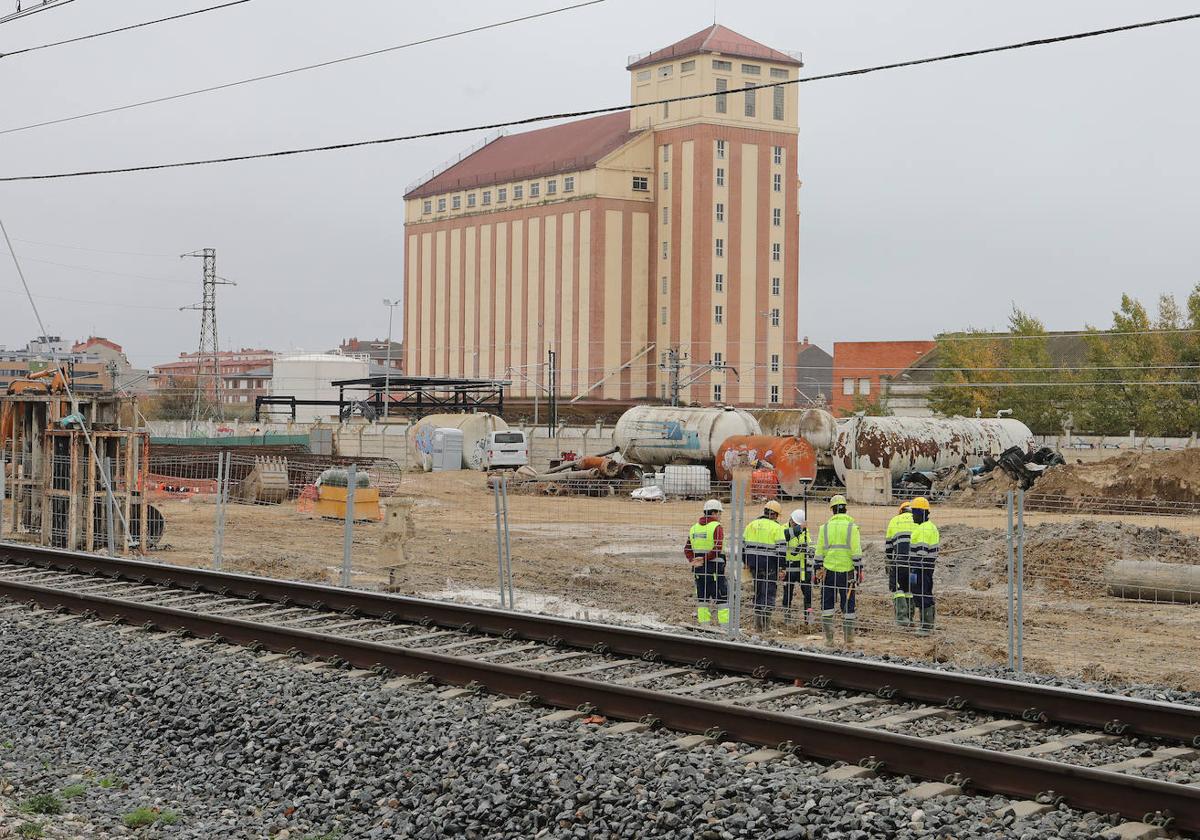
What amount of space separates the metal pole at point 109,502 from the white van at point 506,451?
3126cm

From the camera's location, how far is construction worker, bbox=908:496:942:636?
588 inches

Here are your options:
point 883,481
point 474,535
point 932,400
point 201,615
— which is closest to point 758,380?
point 932,400

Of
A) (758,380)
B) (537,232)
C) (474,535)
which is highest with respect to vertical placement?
(537,232)

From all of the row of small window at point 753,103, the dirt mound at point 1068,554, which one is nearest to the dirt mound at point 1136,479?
the dirt mound at point 1068,554

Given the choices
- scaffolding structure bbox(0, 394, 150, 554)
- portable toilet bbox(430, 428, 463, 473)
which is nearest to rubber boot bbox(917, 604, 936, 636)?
scaffolding structure bbox(0, 394, 150, 554)

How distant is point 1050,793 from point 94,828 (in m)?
5.83

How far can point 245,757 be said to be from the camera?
9.45m

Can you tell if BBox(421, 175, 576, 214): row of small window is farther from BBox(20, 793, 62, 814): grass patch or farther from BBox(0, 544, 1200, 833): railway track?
BBox(20, 793, 62, 814): grass patch

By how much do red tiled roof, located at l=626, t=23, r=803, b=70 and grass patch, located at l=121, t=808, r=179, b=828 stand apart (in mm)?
84493

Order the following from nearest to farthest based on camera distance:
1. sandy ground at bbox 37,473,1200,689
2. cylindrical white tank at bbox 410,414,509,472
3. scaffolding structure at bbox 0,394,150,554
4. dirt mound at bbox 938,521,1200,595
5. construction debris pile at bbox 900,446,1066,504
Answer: sandy ground at bbox 37,473,1200,689 → dirt mound at bbox 938,521,1200,595 → scaffolding structure at bbox 0,394,150,554 → construction debris pile at bbox 900,446,1066,504 → cylindrical white tank at bbox 410,414,509,472

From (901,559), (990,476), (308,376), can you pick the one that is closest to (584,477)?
(990,476)

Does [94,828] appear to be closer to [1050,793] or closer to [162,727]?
[162,727]

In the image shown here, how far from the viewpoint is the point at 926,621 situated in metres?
15.4

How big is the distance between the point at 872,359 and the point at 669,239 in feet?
75.3
